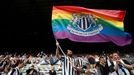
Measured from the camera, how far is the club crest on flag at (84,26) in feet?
53.5

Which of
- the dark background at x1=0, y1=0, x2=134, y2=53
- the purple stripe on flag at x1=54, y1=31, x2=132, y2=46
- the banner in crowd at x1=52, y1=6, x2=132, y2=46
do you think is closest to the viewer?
the purple stripe on flag at x1=54, y1=31, x2=132, y2=46

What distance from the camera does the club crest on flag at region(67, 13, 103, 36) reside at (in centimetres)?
1630

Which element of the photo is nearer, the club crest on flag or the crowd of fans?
the club crest on flag

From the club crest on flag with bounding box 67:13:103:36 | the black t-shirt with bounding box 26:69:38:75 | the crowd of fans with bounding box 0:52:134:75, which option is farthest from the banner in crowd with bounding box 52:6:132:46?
the black t-shirt with bounding box 26:69:38:75

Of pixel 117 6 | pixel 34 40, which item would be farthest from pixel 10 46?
pixel 117 6

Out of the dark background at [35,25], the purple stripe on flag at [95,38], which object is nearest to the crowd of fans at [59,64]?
the dark background at [35,25]

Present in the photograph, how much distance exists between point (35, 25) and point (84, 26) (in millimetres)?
4748

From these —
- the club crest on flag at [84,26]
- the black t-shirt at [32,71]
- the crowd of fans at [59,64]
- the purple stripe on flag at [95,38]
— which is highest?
the club crest on flag at [84,26]

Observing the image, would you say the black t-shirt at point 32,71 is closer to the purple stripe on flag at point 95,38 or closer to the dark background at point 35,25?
the purple stripe on flag at point 95,38

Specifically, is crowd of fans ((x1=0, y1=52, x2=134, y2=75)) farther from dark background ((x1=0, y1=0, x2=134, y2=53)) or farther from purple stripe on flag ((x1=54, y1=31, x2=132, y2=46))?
purple stripe on flag ((x1=54, y1=31, x2=132, y2=46))

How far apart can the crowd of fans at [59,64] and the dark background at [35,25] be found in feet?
3.41

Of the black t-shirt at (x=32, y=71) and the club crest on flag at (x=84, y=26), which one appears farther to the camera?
the black t-shirt at (x=32, y=71)

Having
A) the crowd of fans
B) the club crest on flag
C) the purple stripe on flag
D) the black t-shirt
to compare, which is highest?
the club crest on flag

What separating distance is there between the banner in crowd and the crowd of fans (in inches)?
Result: 69.0
